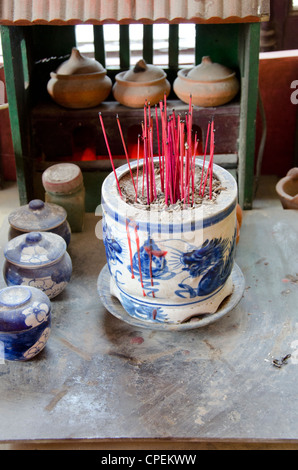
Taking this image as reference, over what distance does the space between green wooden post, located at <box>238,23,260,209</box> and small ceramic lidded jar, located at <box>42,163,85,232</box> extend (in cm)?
101

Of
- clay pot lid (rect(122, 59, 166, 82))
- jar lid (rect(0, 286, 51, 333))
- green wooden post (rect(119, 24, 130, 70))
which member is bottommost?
jar lid (rect(0, 286, 51, 333))

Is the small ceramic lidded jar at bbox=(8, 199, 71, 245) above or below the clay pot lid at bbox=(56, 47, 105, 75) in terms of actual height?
below

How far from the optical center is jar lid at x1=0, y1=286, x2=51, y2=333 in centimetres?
214

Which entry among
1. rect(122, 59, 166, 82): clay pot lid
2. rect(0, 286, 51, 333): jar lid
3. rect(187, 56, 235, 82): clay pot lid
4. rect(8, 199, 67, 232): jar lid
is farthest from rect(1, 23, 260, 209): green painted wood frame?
rect(0, 286, 51, 333): jar lid

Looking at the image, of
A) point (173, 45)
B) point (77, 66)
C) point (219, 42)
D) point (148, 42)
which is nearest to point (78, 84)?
point (77, 66)

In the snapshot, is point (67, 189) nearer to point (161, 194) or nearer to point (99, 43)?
point (161, 194)

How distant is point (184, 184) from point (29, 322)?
0.87m

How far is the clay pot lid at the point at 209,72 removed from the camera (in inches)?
134

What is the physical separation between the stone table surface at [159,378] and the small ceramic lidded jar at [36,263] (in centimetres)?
15

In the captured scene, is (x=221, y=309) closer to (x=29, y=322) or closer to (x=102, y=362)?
(x=102, y=362)

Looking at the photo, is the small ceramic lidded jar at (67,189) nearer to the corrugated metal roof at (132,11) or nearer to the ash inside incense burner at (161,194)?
the ash inside incense burner at (161,194)

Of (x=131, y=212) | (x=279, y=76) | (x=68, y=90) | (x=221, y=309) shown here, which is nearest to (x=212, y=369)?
(x=221, y=309)

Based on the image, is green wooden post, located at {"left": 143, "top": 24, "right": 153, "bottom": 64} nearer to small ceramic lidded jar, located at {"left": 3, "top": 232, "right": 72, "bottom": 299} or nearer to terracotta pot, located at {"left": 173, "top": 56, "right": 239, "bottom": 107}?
terracotta pot, located at {"left": 173, "top": 56, "right": 239, "bottom": 107}

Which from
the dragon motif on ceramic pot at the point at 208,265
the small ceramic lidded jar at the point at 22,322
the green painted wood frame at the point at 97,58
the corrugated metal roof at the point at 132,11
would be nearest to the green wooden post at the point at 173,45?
the green painted wood frame at the point at 97,58
